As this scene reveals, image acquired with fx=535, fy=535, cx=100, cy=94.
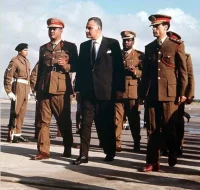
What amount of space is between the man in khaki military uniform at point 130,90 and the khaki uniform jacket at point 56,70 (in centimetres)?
136

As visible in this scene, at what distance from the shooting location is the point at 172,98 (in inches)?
264

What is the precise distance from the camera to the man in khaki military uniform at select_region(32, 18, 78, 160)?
25.5ft

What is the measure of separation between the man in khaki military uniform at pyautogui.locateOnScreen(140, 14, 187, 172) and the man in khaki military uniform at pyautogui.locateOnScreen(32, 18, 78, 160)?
147cm

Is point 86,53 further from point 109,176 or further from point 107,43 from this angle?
point 109,176

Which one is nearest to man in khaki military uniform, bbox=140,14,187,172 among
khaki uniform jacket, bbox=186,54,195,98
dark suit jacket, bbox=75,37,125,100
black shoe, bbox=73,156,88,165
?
khaki uniform jacket, bbox=186,54,195,98

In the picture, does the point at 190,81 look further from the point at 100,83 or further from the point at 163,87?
the point at 100,83

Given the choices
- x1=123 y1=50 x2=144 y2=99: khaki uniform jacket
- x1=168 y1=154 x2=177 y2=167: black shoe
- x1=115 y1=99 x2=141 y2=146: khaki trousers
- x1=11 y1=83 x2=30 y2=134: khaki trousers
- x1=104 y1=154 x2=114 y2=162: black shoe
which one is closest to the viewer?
x1=168 y1=154 x2=177 y2=167: black shoe

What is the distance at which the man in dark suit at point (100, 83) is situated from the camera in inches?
291

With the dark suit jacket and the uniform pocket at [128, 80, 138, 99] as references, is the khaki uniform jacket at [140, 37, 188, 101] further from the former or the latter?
the uniform pocket at [128, 80, 138, 99]

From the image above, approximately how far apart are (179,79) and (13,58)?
4.74 metres

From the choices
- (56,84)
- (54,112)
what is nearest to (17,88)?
(54,112)

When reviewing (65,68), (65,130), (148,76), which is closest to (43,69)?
(65,68)

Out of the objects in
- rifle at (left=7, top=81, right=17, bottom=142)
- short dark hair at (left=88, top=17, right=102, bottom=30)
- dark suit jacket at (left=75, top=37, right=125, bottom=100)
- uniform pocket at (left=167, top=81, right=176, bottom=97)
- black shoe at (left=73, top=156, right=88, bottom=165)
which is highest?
short dark hair at (left=88, top=17, right=102, bottom=30)

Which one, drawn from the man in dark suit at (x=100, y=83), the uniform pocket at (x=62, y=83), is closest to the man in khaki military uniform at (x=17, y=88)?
the uniform pocket at (x=62, y=83)
